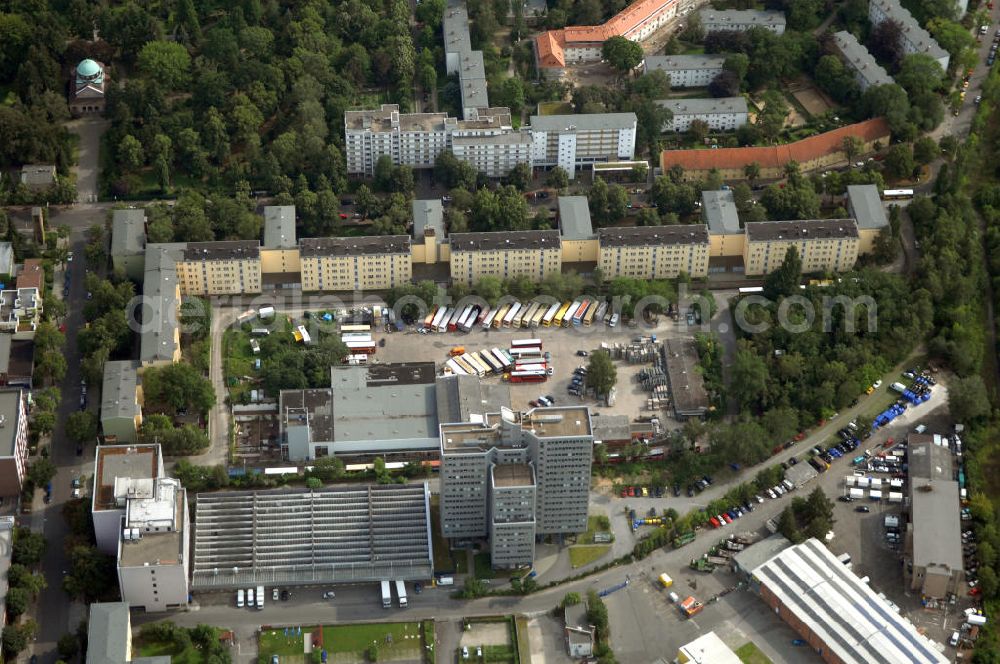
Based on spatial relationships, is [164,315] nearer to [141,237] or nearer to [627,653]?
[141,237]

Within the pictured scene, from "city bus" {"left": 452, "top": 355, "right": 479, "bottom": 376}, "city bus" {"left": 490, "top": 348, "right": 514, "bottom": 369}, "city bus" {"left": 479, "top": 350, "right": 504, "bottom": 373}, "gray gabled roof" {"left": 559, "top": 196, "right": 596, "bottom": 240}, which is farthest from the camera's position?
"gray gabled roof" {"left": 559, "top": 196, "right": 596, "bottom": 240}

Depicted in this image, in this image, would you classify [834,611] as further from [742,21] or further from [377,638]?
[742,21]

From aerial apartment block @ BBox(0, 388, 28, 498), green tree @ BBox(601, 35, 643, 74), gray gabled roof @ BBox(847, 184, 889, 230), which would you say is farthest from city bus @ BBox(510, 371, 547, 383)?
green tree @ BBox(601, 35, 643, 74)

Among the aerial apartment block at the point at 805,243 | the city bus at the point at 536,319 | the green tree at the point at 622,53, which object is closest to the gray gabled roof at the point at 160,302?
the city bus at the point at 536,319

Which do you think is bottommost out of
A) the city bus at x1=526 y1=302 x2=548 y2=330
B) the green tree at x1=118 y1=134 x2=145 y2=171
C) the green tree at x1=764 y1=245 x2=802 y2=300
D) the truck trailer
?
the truck trailer

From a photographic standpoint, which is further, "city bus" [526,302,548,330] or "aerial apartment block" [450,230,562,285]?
"aerial apartment block" [450,230,562,285]

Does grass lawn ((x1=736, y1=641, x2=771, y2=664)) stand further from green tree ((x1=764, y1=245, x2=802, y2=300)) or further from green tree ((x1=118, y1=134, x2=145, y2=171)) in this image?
green tree ((x1=118, y1=134, x2=145, y2=171))
